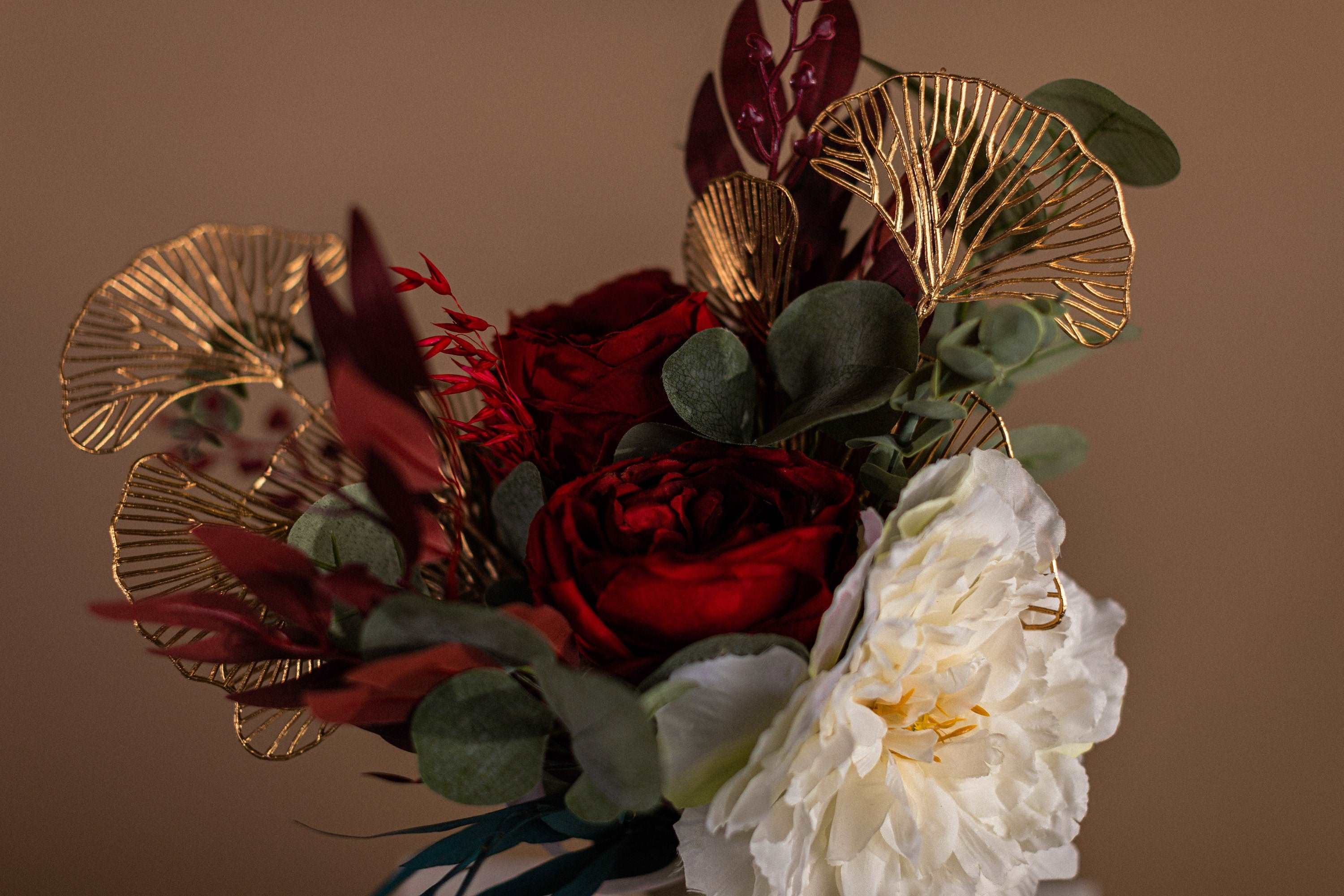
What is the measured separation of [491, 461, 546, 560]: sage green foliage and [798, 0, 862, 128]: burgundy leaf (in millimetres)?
210

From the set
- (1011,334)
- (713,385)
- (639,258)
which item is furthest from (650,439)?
(639,258)

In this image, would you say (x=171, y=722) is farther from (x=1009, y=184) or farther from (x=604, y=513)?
(x=1009, y=184)

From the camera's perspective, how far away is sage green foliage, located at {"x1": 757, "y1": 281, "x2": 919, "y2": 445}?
330 millimetres

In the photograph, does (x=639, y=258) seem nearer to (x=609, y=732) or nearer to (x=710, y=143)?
(x=710, y=143)

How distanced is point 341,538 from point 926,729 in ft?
0.73

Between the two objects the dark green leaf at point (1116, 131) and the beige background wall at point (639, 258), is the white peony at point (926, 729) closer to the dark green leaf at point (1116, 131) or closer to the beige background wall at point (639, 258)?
the dark green leaf at point (1116, 131)

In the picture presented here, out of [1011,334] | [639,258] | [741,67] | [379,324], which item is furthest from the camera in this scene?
[639,258]

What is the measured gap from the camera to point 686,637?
1.00 ft

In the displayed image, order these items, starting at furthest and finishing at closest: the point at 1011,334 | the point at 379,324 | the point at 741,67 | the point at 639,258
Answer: the point at 639,258 < the point at 741,67 < the point at 1011,334 < the point at 379,324

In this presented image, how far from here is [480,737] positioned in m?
0.29

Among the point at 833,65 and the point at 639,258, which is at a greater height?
the point at 833,65

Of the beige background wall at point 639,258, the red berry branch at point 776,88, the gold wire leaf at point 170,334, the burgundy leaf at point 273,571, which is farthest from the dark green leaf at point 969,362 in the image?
the beige background wall at point 639,258

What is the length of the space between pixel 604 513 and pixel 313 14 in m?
0.70

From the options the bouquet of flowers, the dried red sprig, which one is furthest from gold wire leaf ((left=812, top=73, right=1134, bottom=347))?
the dried red sprig
